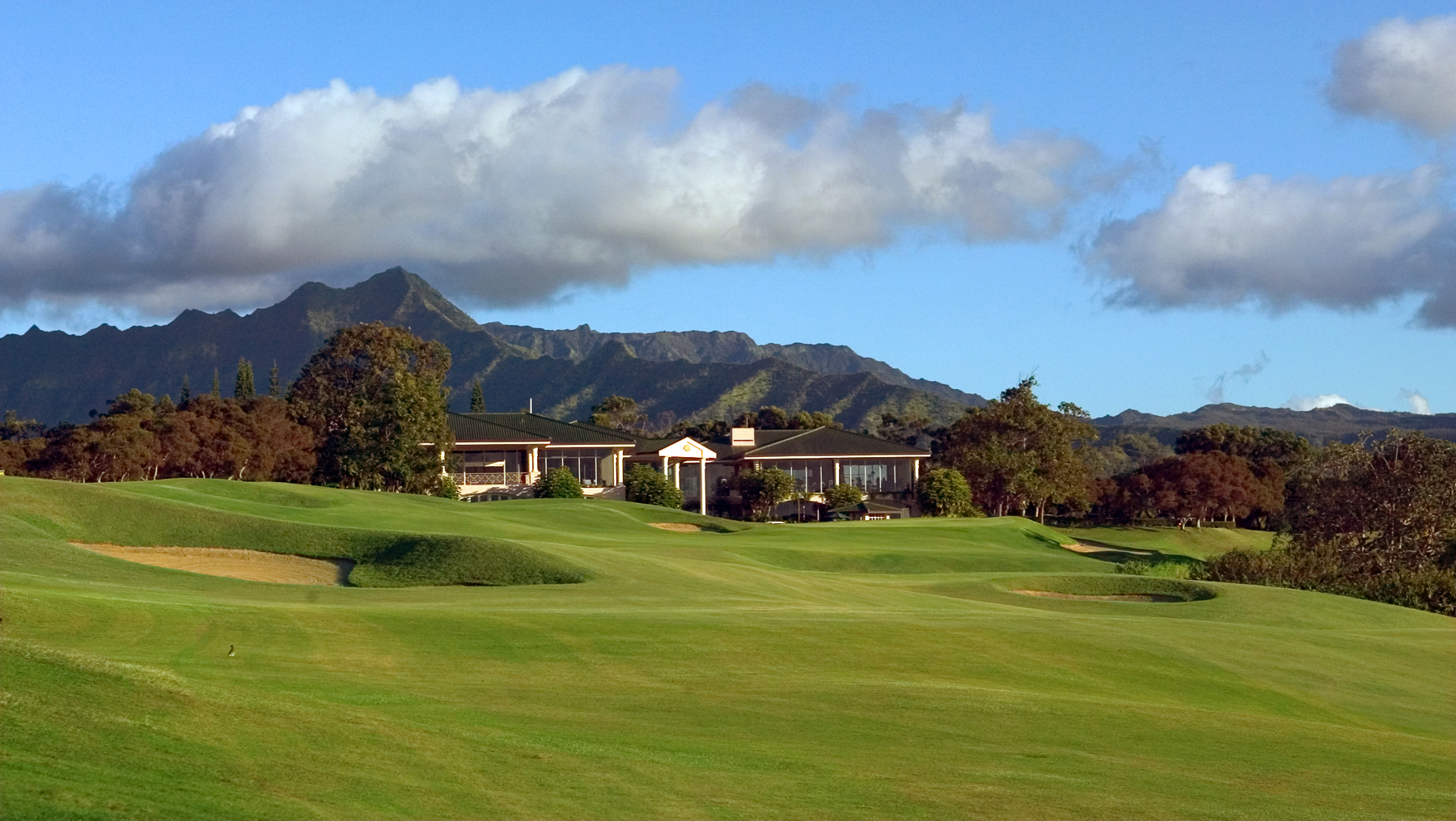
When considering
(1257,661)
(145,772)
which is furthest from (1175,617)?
(145,772)

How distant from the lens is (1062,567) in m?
47.4

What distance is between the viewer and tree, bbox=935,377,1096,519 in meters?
85.8

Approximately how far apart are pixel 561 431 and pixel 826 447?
17.2m

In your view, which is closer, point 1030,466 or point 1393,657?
point 1393,657

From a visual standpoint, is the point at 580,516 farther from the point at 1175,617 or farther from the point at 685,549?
the point at 1175,617

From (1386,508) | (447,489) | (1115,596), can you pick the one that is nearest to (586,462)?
(447,489)

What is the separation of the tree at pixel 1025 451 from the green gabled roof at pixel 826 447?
17.6 ft

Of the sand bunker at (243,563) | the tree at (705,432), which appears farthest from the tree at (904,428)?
the sand bunker at (243,563)

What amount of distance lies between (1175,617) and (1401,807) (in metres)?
16.6

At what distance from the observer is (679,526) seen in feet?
193

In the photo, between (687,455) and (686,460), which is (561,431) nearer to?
(687,455)

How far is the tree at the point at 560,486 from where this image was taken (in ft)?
242

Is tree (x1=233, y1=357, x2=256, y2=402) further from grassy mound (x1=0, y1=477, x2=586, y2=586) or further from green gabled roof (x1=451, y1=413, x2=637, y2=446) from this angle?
grassy mound (x1=0, y1=477, x2=586, y2=586)

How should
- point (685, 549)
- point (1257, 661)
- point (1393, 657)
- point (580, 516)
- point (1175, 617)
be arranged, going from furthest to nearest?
point (580, 516) → point (685, 549) → point (1175, 617) → point (1393, 657) → point (1257, 661)
